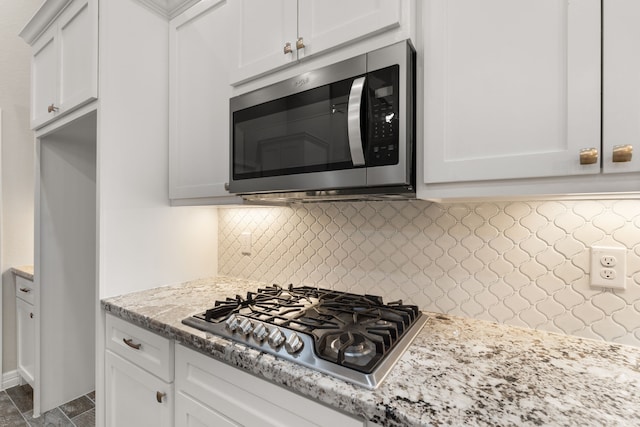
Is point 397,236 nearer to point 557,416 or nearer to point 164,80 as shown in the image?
point 557,416

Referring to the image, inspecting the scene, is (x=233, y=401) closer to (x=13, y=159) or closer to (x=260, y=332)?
(x=260, y=332)

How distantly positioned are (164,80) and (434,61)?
54.8 inches

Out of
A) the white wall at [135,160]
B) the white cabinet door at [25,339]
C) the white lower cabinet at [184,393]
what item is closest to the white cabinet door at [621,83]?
the white lower cabinet at [184,393]

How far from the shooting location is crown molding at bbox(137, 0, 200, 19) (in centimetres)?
156

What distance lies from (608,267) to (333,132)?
0.92m

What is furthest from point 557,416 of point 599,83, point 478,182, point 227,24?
point 227,24

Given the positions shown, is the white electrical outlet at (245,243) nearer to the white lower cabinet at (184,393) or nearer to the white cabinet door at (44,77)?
the white lower cabinet at (184,393)

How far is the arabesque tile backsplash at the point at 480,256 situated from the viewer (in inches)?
37.8

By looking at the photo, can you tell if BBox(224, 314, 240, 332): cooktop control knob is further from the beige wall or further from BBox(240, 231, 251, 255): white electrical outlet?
the beige wall

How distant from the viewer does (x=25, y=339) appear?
2357 mm

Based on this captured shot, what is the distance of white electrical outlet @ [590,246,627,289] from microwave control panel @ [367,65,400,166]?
2.25 feet

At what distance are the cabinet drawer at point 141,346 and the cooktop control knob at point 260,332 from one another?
1.31 feet

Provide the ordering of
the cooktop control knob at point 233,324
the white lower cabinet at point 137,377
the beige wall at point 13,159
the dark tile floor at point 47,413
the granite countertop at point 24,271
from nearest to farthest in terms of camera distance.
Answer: the cooktop control knob at point 233,324 → the white lower cabinet at point 137,377 → the dark tile floor at point 47,413 → the granite countertop at point 24,271 → the beige wall at point 13,159

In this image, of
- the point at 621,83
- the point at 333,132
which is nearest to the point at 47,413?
the point at 333,132
